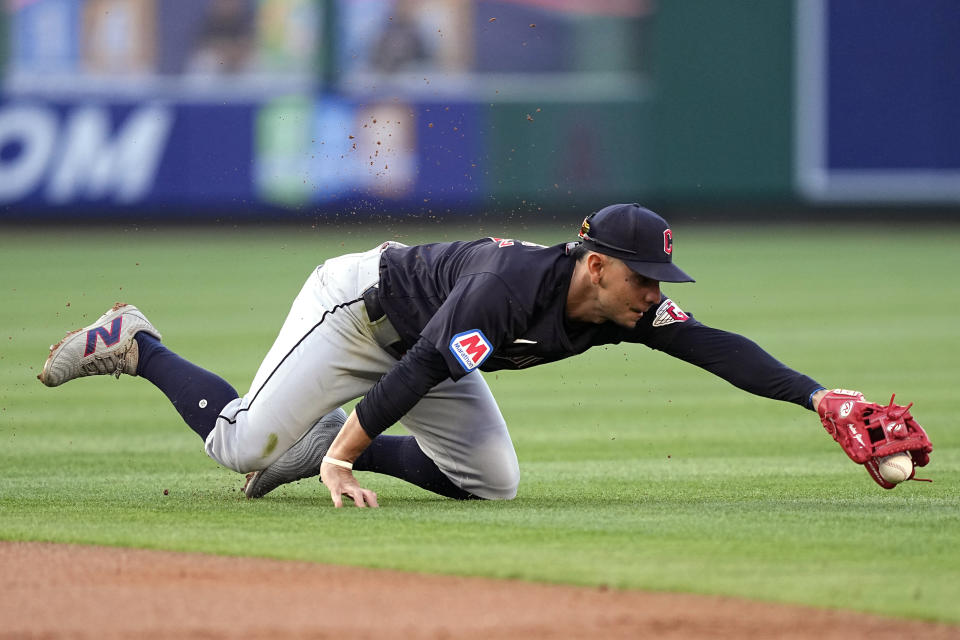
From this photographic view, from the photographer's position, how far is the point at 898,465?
5547 mm

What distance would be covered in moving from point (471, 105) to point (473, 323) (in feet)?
66.0

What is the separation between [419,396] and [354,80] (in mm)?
20248

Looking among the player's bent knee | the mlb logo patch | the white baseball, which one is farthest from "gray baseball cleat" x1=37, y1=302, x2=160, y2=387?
the white baseball

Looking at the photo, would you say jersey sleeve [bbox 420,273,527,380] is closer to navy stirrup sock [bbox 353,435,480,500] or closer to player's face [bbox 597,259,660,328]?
player's face [bbox 597,259,660,328]

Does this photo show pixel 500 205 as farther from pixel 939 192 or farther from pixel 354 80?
pixel 939 192

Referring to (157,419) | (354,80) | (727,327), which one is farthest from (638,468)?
(354,80)

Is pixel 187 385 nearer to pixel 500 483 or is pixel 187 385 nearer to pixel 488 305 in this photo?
pixel 500 483

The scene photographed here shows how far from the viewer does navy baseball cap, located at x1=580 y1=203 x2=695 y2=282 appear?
5367mm

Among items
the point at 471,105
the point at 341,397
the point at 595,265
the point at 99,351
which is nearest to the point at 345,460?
the point at 341,397

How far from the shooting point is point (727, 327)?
520 inches

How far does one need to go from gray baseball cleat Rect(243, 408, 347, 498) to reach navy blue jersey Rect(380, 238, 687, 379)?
0.52 meters

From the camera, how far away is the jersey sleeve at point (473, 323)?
17.4 ft

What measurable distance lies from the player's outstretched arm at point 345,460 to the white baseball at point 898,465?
1785 millimetres

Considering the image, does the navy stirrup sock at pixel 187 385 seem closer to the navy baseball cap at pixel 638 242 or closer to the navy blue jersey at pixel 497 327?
the navy blue jersey at pixel 497 327
